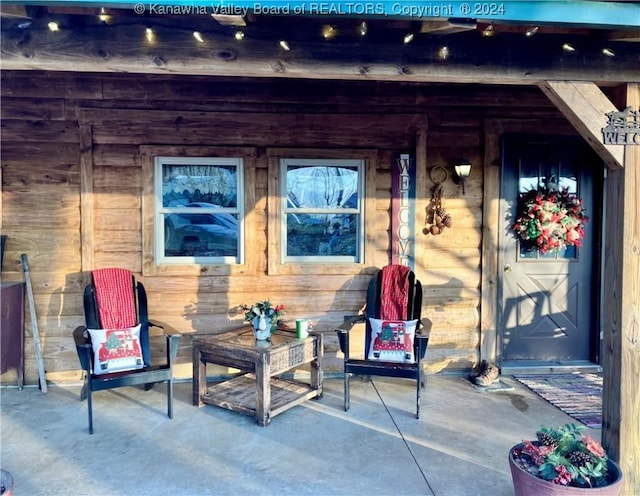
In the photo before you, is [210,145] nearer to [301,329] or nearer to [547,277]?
[301,329]

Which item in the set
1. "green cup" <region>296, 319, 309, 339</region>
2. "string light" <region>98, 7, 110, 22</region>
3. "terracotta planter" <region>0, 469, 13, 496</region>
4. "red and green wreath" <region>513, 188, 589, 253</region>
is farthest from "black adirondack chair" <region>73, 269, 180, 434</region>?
"red and green wreath" <region>513, 188, 589, 253</region>

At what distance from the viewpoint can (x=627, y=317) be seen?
223 centimetres

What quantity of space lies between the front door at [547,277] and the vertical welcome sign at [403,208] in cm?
78

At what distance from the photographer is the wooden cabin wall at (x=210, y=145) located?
3.61m

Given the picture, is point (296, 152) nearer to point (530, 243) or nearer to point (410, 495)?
point (530, 243)

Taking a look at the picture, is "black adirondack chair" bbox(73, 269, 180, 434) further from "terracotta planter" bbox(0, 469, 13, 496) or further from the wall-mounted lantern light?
the wall-mounted lantern light

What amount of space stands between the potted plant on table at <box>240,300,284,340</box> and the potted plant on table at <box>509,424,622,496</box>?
5.68 feet

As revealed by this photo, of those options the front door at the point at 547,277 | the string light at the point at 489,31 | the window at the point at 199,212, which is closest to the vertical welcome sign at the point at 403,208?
the front door at the point at 547,277

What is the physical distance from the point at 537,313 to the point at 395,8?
3.10 meters

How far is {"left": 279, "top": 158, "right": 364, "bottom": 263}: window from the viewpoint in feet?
12.6

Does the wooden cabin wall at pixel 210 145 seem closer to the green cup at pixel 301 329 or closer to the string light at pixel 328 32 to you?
the green cup at pixel 301 329

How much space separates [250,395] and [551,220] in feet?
8.92

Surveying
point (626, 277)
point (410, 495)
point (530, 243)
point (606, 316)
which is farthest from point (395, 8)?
point (530, 243)

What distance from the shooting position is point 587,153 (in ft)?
13.2
